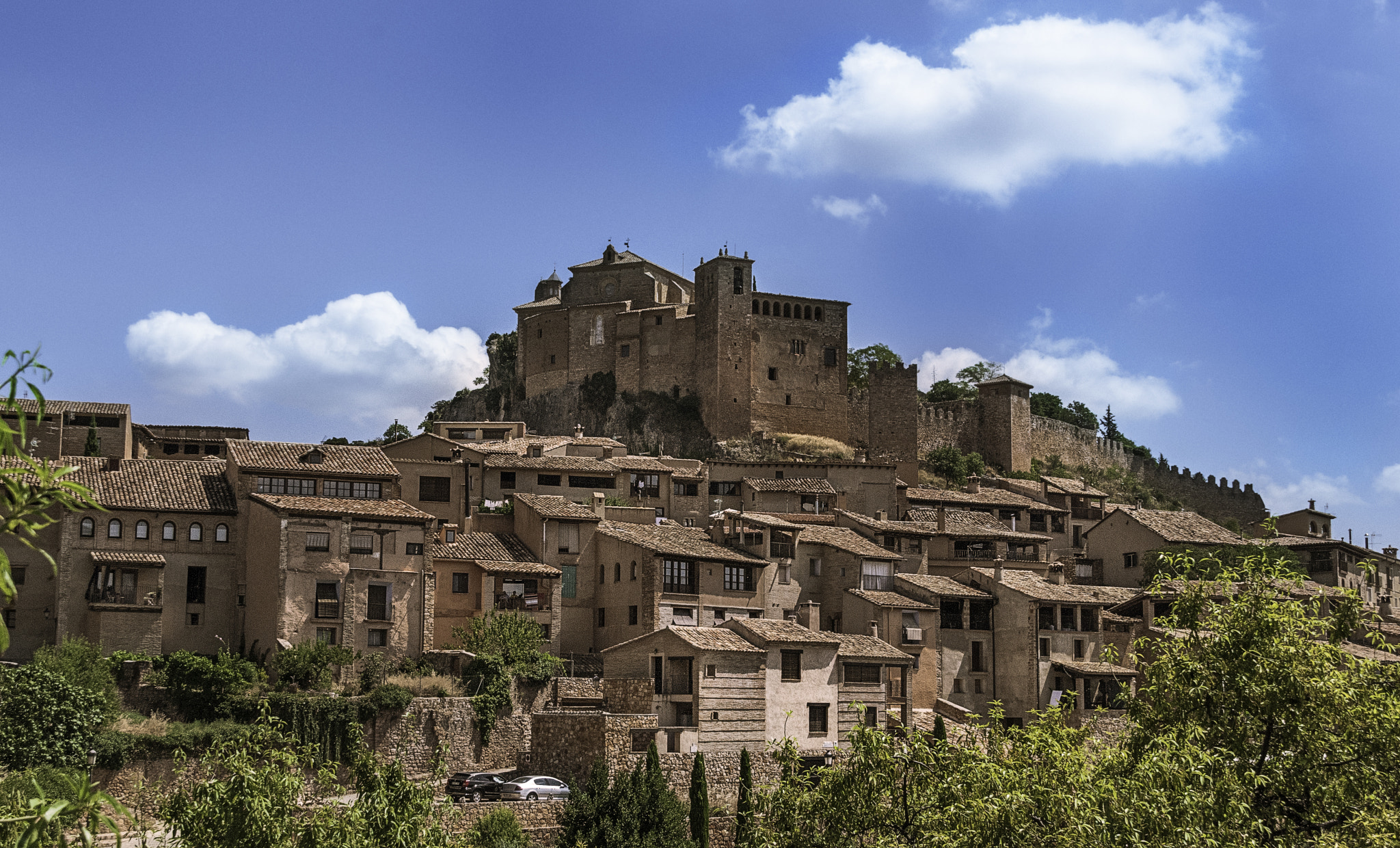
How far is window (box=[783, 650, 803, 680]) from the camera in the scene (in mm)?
46219

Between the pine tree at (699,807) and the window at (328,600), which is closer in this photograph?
the pine tree at (699,807)

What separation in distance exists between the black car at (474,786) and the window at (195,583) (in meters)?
12.7

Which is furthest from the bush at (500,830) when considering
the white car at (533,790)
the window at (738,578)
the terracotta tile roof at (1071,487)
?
the terracotta tile roof at (1071,487)

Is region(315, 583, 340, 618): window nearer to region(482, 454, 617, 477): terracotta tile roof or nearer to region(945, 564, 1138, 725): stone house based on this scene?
region(482, 454, 617, 477): terracotta tile roof

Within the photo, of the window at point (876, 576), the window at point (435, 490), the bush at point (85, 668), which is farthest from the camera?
the window at point (435, 490)

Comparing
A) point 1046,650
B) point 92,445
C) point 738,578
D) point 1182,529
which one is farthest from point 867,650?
point 92,445

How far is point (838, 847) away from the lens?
901 inches

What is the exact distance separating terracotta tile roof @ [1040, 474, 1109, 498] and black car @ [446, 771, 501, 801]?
4882 centimetres

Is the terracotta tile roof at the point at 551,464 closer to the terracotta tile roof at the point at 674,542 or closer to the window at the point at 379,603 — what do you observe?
the terracotta tile roof at the point at 674,542

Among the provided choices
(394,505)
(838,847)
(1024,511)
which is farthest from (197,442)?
(838,847)

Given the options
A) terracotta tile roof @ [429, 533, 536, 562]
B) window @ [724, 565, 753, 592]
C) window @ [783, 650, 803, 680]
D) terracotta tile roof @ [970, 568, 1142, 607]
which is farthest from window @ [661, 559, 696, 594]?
terracotta tile roof @ [970, 568, 1142, 607]

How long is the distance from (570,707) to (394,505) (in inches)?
391

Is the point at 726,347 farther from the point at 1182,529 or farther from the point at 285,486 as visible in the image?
the point at 285,486

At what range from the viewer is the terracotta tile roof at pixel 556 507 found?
54.5m
